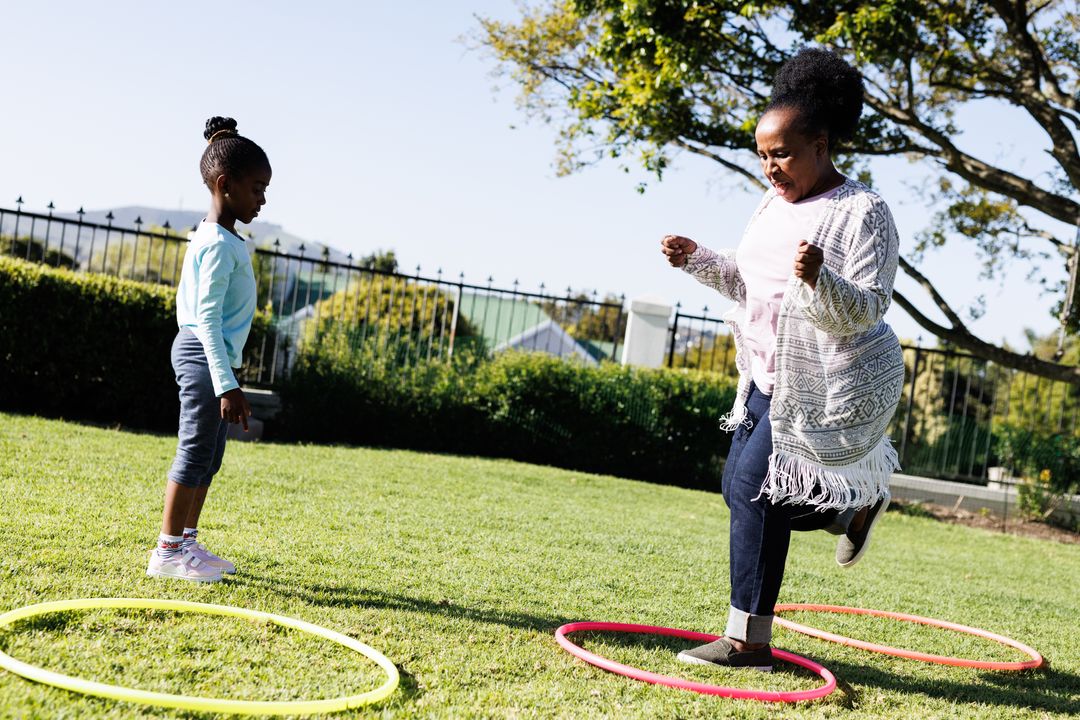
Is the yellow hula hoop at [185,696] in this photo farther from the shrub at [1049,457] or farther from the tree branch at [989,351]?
the shrub at [1049,457]

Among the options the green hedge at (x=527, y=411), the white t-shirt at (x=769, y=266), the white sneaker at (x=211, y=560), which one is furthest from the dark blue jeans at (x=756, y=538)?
the green hedge at (x=527, y=411)

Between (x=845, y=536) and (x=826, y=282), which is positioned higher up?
(x=826, y=282)

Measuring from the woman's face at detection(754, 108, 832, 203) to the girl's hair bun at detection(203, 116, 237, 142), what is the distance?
2.09 metres

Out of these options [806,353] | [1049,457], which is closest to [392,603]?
[806,353]

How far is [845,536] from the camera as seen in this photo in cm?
385

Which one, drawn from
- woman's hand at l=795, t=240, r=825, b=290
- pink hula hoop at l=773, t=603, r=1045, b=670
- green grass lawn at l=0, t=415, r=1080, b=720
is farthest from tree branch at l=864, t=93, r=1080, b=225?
woman's hand at l=795, t=240, r=825, b=290

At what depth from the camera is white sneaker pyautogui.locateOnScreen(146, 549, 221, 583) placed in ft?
12.7

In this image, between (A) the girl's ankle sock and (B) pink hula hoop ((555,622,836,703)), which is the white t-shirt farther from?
(A) the girl's ankle sock

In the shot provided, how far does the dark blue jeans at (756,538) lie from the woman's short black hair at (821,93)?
3.05ft

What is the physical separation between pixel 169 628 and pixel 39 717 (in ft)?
2.68

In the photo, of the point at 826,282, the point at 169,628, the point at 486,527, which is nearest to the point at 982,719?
the point at 826,282

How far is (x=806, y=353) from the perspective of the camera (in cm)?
326

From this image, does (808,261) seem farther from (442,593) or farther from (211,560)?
(211,560)

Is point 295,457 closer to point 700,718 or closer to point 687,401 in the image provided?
point 687,401
